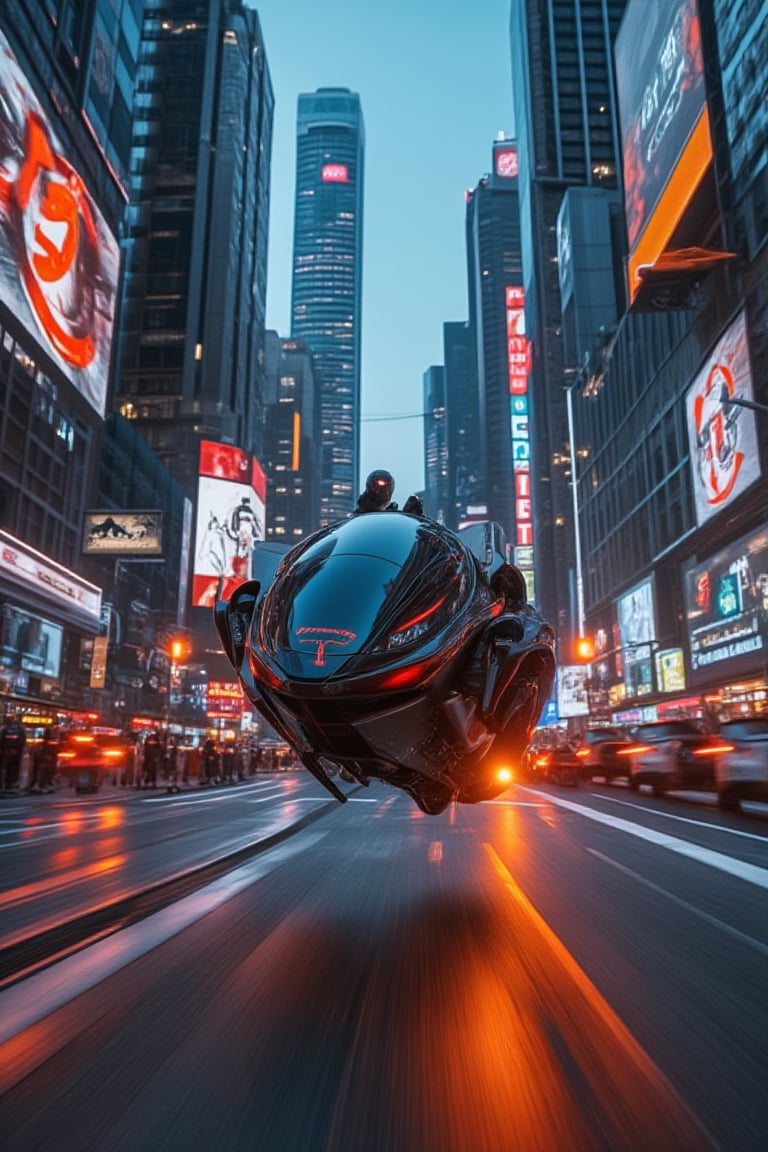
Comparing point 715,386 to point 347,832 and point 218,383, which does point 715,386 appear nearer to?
point 347,832

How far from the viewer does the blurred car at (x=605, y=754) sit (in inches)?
766

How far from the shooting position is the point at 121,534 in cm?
5028

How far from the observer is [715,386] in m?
43.8

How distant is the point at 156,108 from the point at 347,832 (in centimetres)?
13478

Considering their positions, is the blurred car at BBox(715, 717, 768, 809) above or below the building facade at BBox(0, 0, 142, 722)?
below

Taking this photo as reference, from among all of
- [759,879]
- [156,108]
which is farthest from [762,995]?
[156,108]

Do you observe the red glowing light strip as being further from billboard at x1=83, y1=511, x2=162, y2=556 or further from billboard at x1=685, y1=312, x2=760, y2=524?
billboard at x1=83, y1=511, x2=162, y2=556

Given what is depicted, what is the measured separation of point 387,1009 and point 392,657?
1.40 metres

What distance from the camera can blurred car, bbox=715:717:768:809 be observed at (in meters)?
10.2

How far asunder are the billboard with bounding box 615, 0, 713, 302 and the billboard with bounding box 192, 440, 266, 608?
57.8 meters

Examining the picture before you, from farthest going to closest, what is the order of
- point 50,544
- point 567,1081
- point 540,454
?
point 540,454, point 50,544, point 567,1081

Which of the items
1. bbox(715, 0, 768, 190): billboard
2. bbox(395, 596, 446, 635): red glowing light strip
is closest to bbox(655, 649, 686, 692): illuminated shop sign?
bbox(715, 0, 768, 190): billboard

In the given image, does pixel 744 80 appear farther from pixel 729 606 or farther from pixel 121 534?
pixel 121 534

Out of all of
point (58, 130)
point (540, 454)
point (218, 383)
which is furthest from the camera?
point (540, 454)
